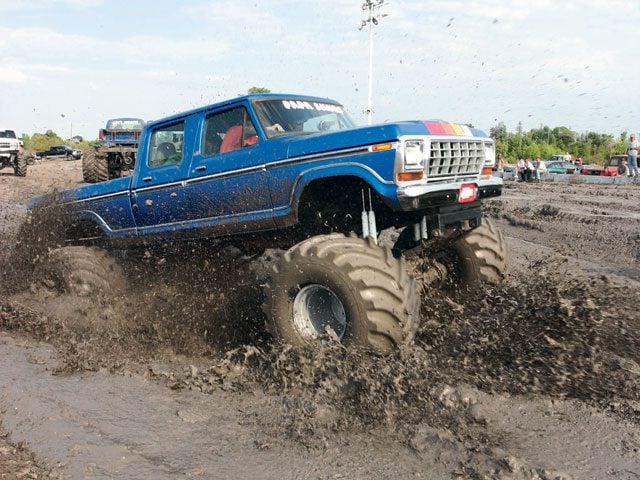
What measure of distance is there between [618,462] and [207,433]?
7.15 feet

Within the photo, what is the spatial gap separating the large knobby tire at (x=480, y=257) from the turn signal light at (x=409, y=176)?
1417 mm

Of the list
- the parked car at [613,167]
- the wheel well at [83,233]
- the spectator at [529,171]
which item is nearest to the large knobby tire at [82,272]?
the wheel well at [83,233]

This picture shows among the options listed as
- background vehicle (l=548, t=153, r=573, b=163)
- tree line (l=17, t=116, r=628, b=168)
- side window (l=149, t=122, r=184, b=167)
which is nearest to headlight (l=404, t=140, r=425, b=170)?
side window (l=149, t=122, r=184, b=167)

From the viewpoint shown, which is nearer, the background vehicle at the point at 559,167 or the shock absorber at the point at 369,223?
the shock absorber at the point at 369,223

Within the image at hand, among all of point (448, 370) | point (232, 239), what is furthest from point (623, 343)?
point (232, 239)

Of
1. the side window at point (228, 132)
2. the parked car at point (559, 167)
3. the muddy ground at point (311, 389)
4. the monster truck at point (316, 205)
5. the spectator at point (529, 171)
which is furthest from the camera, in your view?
the parked car at point (559, 167)

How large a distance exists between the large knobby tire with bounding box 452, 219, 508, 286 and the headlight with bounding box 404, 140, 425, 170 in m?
1.47

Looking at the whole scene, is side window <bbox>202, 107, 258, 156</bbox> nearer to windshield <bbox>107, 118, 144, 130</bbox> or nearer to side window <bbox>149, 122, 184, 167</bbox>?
side window <bbox>149, 122, 184, 167</bbox>

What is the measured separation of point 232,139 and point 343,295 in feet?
6.36

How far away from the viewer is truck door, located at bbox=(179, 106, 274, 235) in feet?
15.6

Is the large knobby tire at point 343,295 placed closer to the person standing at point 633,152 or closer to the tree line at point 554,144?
the person standing at point 633,152

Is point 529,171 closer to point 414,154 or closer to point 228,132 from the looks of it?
point 228,132

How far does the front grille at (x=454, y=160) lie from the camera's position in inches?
163

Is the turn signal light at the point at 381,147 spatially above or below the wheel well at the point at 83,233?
above
